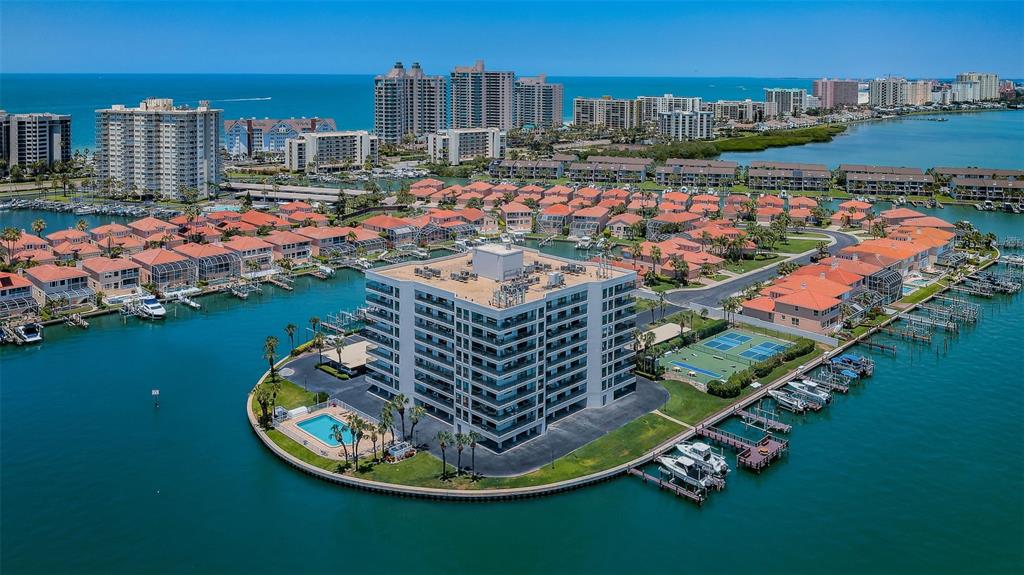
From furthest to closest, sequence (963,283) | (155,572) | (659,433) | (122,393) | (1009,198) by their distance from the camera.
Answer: (1009,198) < (963,283) < (122,393) < (659,433) < (155,572)

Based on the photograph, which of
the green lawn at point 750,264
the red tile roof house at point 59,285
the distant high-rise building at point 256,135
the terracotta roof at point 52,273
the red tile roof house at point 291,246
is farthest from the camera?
the distant high-rise building at point 256,135

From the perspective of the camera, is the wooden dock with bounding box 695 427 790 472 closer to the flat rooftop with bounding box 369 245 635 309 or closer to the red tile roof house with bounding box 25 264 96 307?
the flat rooftop with bounding box 369 245 635 309

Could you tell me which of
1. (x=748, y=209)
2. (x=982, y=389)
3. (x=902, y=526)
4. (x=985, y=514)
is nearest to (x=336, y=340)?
(x=902, y=526)

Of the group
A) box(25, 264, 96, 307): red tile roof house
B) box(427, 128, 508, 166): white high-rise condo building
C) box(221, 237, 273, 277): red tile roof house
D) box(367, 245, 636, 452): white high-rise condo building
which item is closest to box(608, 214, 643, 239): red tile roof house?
box(221, 237, 273, 277): red tile roof house

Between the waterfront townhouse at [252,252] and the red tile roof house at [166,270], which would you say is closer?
the red tile roof house at [166,270]

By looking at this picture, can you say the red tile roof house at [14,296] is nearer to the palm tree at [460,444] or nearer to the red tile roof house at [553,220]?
the palm tree at [460,444]

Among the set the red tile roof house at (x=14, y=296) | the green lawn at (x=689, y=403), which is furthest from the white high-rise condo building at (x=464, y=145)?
the green lawn at (x=689, y=403)

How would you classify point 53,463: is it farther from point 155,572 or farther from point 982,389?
point 982,389
